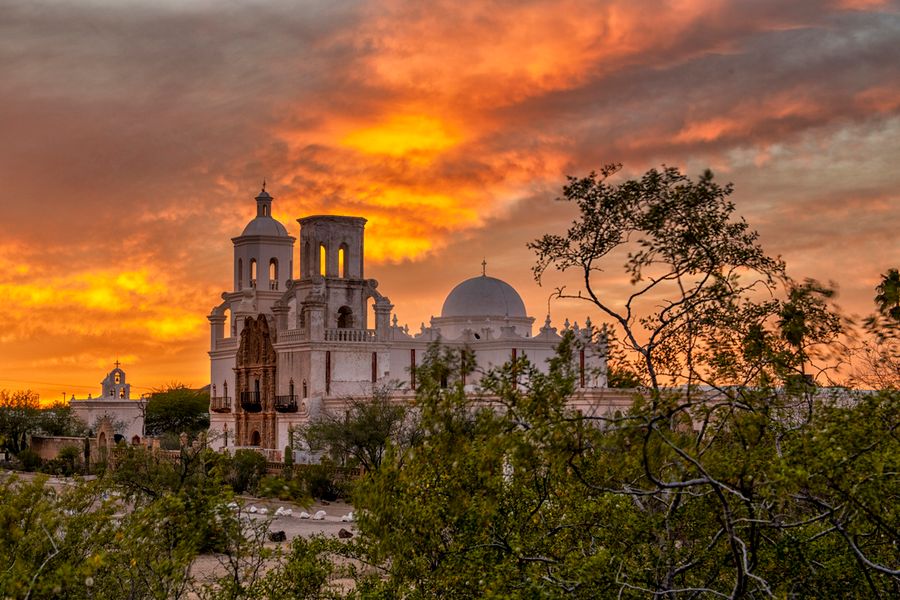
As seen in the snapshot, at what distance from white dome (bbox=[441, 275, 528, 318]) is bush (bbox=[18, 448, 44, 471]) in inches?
918

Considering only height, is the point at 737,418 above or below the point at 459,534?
above

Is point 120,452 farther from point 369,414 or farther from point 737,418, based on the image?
point 737,418

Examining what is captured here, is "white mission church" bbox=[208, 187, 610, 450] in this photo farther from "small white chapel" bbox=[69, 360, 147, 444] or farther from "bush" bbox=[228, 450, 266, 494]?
"small white chapel" bbox=[69, 360, 147, 444]

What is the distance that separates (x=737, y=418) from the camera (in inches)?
442

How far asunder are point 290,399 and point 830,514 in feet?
161

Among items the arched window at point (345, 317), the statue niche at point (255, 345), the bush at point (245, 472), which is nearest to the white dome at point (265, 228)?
the statue niche at point (255, 345)

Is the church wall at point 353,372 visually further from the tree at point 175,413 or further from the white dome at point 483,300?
the tree at point 175,413

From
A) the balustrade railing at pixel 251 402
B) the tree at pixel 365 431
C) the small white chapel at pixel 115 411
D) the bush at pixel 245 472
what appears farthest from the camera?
the small white chapel at pixel 115 411

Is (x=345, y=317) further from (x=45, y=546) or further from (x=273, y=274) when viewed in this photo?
(x=45, y=546)

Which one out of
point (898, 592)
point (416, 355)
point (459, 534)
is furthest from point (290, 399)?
point (898, 592)

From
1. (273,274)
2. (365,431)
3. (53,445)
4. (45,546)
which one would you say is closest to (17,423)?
(53,445)

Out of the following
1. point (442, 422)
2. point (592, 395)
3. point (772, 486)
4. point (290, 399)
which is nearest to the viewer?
point (772, 486)

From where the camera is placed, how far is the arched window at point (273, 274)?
217ft

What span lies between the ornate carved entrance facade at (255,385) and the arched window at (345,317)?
362cm
